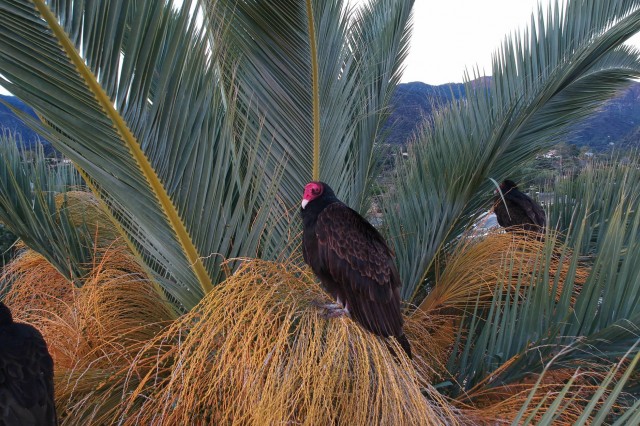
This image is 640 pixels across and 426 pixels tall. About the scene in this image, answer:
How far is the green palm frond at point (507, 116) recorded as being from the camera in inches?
96.2

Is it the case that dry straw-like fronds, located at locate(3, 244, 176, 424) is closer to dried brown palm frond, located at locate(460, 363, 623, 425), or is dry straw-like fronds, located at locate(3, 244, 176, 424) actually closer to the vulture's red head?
the vulture's red head

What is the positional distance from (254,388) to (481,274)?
1325mm

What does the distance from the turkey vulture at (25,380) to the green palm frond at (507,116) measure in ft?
5.39

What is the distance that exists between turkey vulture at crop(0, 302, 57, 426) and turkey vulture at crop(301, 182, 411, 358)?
855 millimetres

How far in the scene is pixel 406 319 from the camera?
2137 mm

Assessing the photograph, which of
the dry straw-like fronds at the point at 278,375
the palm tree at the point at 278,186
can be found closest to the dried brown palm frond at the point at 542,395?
the palm tree at the point at 278,186

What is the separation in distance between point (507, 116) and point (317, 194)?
100 centimetres

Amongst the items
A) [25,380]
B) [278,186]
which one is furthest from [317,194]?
[25,380]

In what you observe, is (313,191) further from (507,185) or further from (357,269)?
(507,185)

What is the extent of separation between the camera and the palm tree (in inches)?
54.0

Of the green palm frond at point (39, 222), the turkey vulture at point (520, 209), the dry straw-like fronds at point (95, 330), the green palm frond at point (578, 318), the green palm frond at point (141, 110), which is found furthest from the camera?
the turkey vulture at point (520, 209)

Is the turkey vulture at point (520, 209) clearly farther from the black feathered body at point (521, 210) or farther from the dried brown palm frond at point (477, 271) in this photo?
the dried brown palm frond at point (477, 271)

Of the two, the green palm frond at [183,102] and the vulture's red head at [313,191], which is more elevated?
the green palm frond at [183,102]

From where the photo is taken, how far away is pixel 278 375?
4.42 feet
